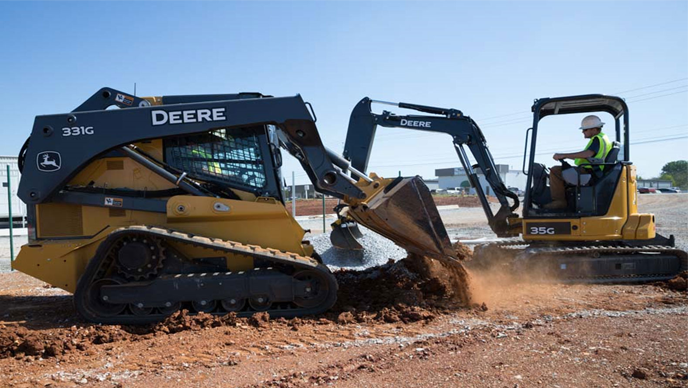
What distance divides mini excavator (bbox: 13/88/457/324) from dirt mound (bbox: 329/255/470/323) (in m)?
0.53

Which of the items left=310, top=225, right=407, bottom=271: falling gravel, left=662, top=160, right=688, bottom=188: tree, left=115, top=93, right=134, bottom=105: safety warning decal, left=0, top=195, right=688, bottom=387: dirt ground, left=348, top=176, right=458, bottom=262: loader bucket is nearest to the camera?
left=0, top=195, right=688, bottom=387: dirt ground

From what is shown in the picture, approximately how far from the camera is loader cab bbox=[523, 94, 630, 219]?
7.51m

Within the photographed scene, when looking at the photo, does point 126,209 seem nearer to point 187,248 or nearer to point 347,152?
point 187,248

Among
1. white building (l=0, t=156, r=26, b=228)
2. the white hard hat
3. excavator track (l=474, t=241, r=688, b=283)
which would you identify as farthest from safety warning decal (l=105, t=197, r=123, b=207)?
white building (l=0, t=156, r=26, b=228)

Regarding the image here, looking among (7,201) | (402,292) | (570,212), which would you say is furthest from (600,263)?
(7,201)

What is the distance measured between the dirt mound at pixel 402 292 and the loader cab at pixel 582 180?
189cm

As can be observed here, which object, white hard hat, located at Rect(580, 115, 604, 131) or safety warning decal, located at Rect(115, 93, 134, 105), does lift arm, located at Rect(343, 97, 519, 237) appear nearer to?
white hard hat, located at Rect(580, 115, 604, 131)

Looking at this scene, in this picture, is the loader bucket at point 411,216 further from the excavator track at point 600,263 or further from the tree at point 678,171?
the tree at point 678,171

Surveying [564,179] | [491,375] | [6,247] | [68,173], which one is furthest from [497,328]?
[6,247]

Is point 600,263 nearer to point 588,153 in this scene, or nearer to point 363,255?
point 588,153

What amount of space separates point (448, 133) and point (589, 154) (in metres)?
2.16

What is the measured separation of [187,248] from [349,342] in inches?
91.0

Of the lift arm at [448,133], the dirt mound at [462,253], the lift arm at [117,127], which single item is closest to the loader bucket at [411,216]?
the lift arm at [117,127]

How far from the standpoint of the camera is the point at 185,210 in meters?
5.83
